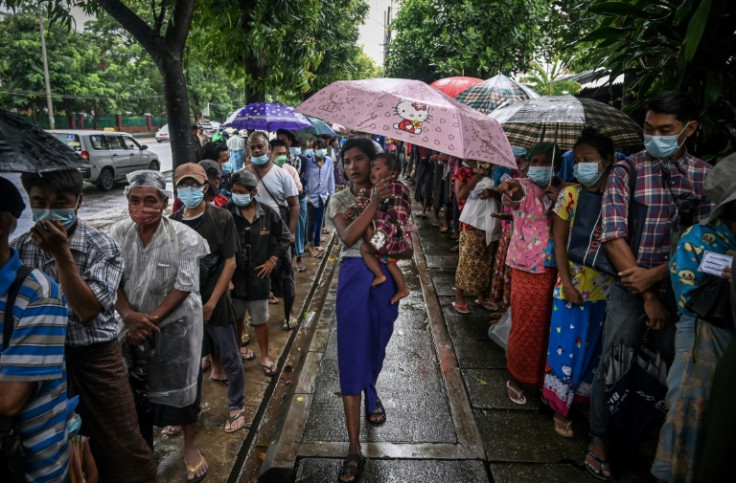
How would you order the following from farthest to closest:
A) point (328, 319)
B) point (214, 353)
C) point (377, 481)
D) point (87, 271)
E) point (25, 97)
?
point (25, 97), point (328, 319), point (214, 353), point (377, 481), point (87, 271)

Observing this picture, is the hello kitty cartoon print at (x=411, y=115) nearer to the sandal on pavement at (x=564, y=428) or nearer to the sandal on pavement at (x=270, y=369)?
the sandal on pavement at (x=564, y=428)

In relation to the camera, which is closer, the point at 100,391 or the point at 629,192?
the point at 100,391

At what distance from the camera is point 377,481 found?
259 cm

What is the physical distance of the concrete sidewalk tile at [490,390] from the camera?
10.8 feet

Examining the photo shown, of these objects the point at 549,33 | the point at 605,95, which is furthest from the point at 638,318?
the point at 549,33

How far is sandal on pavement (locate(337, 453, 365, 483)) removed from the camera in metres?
2.55

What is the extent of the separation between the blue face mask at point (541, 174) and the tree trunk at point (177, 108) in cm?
305

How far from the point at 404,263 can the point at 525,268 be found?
3813 millimetres

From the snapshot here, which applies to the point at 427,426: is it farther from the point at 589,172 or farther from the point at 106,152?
the point at 106,152

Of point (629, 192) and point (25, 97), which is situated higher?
point (25, 97)

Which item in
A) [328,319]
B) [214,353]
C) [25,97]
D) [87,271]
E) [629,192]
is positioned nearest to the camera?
[87,271]

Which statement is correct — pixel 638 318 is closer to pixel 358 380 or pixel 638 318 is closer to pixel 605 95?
pixel 358 380

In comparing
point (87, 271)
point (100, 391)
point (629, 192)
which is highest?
point (629, 192)

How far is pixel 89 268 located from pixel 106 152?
14.1 m
